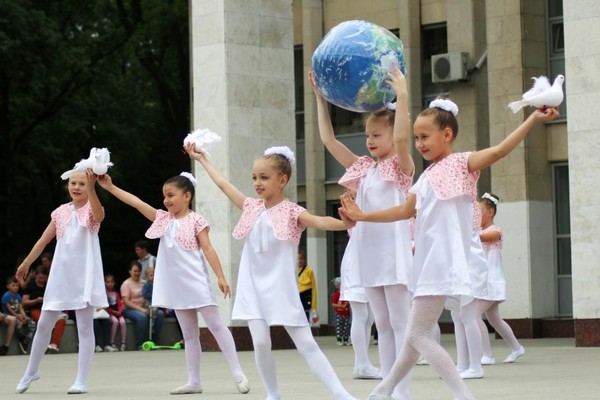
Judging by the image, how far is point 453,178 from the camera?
8.77m

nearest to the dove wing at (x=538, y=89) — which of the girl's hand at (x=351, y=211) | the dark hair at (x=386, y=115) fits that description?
the girl's hand at (x=351, y=211)

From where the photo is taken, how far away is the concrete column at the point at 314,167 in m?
31.4

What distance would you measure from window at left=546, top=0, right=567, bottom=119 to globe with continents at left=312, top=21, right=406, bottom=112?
16644 millimetres

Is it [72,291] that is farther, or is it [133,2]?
[133,2]

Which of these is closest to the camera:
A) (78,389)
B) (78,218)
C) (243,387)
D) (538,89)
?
(538,89)

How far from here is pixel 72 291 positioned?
12.8 metres

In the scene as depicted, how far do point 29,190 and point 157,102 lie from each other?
7764mm

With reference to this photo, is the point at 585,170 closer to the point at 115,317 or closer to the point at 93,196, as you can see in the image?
the point at 93,196

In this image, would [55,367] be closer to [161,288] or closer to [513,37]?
[161,288]

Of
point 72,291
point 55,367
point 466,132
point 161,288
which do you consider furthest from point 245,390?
point 466,132

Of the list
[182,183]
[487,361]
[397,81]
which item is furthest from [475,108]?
[397,81]

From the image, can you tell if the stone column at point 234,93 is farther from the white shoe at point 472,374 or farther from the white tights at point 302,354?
the white tights at point 302,354

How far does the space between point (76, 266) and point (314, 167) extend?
18855 millimetres

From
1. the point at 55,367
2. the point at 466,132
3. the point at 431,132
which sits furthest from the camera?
the point at 466,132
